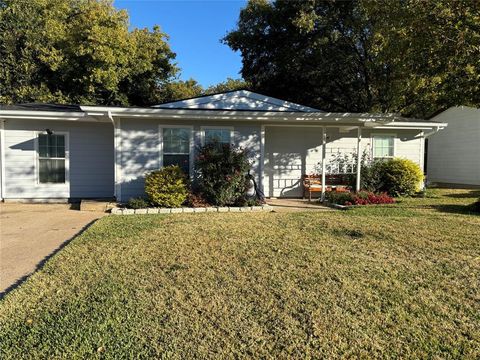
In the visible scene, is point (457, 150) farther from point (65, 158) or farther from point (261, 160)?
point (65, 158)

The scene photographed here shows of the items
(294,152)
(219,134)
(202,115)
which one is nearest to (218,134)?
(219,134)

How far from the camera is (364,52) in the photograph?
16906mm

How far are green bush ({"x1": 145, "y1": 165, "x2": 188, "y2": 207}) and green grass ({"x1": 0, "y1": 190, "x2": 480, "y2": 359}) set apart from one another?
8.96ft

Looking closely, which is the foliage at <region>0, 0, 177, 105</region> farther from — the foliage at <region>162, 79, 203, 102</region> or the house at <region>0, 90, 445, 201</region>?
the house at <region>0, 90, 445, 201</region>

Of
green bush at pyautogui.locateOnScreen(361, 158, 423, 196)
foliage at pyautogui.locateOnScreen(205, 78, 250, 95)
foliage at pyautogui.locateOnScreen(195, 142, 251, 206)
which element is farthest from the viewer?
foliage at pyautogui.locateOnScreen(205, 78, 250, 95)

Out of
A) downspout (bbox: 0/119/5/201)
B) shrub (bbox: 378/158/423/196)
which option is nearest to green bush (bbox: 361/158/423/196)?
shrub (bbox: 378/158/423/196)

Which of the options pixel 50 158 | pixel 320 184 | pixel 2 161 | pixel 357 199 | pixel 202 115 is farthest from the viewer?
pixel 320 184

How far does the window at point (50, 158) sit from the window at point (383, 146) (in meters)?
10.6

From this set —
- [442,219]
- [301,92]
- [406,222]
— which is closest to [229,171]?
[406,222]

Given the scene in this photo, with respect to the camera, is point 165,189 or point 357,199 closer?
point 165,189

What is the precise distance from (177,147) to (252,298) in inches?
282

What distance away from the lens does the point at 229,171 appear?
8969 millimetres

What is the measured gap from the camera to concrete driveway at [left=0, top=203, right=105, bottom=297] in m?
4.34

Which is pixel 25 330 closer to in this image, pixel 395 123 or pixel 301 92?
pixel 395 123
